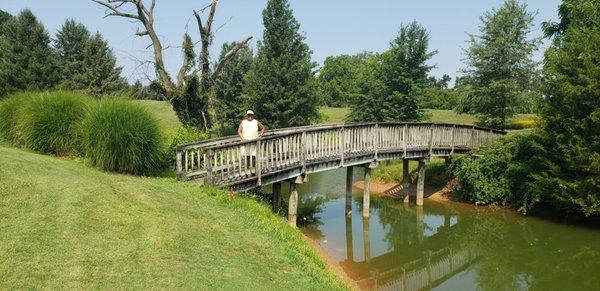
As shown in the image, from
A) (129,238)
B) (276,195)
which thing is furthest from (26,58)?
(129,238)

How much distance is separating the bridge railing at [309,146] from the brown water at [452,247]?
2624 millimetres

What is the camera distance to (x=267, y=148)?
13609 mm

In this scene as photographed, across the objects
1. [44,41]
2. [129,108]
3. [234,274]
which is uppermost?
[44,41]

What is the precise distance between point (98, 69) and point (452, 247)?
40105 mm

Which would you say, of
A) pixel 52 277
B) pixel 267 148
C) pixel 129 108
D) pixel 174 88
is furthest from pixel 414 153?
pixel 52 277

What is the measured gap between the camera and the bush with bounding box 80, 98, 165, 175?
1192 cm

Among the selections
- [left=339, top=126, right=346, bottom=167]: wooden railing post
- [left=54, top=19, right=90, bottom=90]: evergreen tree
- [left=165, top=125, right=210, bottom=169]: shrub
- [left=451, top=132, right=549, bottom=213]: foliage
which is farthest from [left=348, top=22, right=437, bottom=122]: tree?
[left=54, top=19, right=90, bottom=90]: evergreen tree

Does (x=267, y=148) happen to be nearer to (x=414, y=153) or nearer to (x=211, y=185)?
(x=211, y=185)

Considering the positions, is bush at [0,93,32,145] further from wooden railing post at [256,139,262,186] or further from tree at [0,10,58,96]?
→ tree at [0,10,58,96]

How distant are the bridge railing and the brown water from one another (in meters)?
2.62

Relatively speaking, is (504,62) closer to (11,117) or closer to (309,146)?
(309,146)

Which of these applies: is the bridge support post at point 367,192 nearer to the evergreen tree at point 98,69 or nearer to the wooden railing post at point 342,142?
the wooden railing post at point 342,142

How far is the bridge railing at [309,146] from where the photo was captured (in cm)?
1240

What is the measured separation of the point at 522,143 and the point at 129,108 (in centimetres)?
1502
